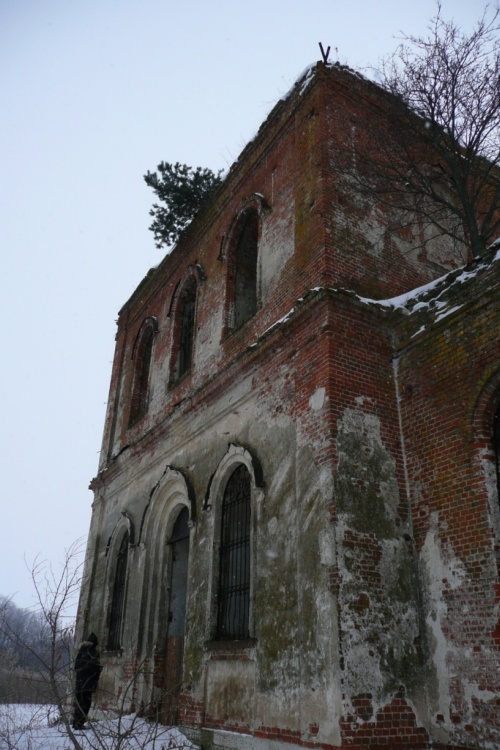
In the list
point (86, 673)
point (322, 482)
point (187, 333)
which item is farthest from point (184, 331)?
point (322, 482)

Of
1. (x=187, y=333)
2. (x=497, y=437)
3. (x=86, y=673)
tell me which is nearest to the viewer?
(x=497, y=437)

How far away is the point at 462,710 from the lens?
5984 millimetres

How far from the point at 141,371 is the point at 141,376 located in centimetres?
14

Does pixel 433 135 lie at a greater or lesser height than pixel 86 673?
greater

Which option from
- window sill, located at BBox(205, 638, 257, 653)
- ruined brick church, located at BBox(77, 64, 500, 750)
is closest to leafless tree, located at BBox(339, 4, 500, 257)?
ruined brick church, located at BBox(77, 64, 500, 750)

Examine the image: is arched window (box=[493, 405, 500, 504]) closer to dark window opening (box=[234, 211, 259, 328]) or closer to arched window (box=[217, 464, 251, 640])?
arched window (box=[217, 464, 251, 640])

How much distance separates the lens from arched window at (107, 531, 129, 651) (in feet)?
40.3

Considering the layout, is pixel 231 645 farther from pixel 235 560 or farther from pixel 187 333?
pixel 187 333

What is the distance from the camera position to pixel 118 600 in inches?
502

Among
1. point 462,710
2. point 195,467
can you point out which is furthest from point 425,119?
point 462,710

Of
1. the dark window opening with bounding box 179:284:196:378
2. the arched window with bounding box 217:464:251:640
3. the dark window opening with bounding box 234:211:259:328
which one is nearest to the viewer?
the arched window with bounding box 217:464:251:640

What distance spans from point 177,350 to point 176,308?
3.48 ft

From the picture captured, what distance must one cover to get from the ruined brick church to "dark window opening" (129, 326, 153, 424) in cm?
246

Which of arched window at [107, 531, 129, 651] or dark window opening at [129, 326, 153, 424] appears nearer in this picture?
arched window at [107, 531, 129, 651]
